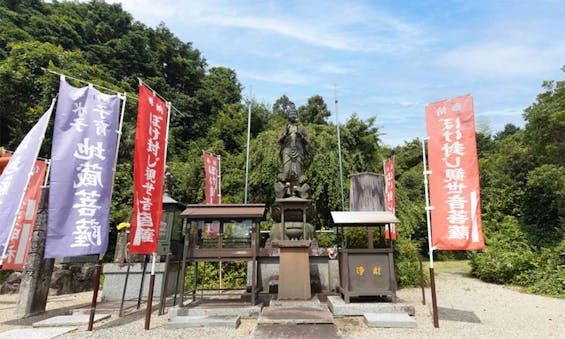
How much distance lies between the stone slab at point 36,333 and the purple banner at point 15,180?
5.25 feet

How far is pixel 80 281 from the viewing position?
11.2 meters

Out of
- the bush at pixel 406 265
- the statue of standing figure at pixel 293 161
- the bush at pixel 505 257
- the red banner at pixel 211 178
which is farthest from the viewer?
the red banner at pixel 211 178

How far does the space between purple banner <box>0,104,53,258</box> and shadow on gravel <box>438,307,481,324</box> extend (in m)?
8.86

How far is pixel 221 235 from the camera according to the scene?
7.41 m

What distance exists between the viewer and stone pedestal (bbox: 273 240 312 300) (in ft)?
24.2

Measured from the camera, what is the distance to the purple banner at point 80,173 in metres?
5.37

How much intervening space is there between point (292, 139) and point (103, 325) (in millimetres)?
7324

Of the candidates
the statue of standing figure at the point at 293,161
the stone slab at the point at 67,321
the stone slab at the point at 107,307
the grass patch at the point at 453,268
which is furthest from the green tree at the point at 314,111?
the stone slab at the point at 67,321

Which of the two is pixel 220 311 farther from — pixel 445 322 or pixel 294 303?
pixel 445 322

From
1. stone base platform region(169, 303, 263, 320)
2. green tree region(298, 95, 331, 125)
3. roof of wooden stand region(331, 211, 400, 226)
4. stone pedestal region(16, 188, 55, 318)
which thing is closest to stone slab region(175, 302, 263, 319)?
stone base platform region(169, 303, 263, 320)

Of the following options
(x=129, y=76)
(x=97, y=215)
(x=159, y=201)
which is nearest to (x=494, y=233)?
(x=159, y=201)

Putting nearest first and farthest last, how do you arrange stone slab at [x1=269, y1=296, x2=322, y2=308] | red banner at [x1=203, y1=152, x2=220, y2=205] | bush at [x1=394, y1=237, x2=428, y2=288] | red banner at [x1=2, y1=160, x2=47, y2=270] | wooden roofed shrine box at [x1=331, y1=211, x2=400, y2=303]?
Result: stone slab at [x1=269, y1=296, x2=322, y2=308] → wooden roofed shrine box at [x1=331, y1=211, x2=400, y2=303] → red banner at [x1=2, y1=160, x2=47, y2=270] → bush at [x1=394, y1=237, x2=428, y2=288] → red banner at [x1=203, y1=152, x2=220, y2=205]

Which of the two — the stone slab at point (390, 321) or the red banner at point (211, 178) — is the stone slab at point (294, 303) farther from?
the red banner at point (211, 178)

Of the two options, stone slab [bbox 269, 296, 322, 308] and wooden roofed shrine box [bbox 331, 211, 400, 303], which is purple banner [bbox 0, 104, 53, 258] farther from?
wooden roofed shrine box [bbox 331, 211, 400, 303]
